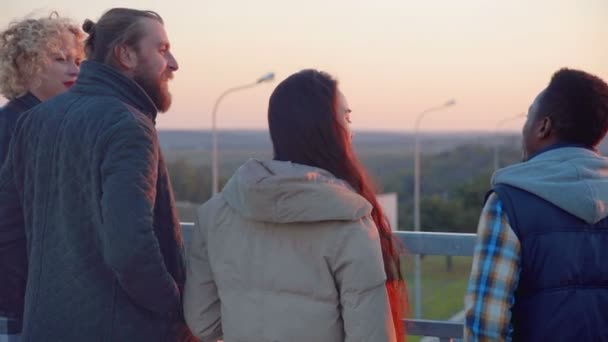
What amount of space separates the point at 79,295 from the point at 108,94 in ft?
2.25

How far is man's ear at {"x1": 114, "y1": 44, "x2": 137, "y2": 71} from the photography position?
3.30 metres

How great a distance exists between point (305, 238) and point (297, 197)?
13 centimetres

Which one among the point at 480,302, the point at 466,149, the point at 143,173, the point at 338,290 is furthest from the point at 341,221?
the point at 466,149

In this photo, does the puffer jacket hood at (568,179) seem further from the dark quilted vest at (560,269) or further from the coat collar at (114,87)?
the coat collar at (114,87)

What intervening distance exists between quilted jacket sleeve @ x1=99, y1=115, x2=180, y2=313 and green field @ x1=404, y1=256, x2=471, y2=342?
46796 mm

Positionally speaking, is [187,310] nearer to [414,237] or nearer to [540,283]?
[414,237]

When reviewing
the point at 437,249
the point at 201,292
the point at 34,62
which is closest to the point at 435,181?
the point at 34,62

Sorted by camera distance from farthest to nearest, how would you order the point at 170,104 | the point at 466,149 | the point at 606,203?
the point at 466,149, the point at 170,104, the point at 606,203

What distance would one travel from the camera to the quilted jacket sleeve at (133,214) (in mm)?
2955

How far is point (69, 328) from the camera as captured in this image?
124 inches

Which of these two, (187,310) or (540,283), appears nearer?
(540,283)

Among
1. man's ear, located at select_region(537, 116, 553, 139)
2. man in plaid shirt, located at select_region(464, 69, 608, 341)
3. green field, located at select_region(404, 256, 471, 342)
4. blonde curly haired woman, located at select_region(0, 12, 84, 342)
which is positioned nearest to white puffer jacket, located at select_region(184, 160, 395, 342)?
man in plaid shirt, located at select_region(464, 69, 608, 341)

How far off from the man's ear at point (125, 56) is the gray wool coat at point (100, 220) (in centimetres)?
7

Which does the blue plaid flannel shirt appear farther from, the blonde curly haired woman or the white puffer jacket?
the blonde curly haired woman
